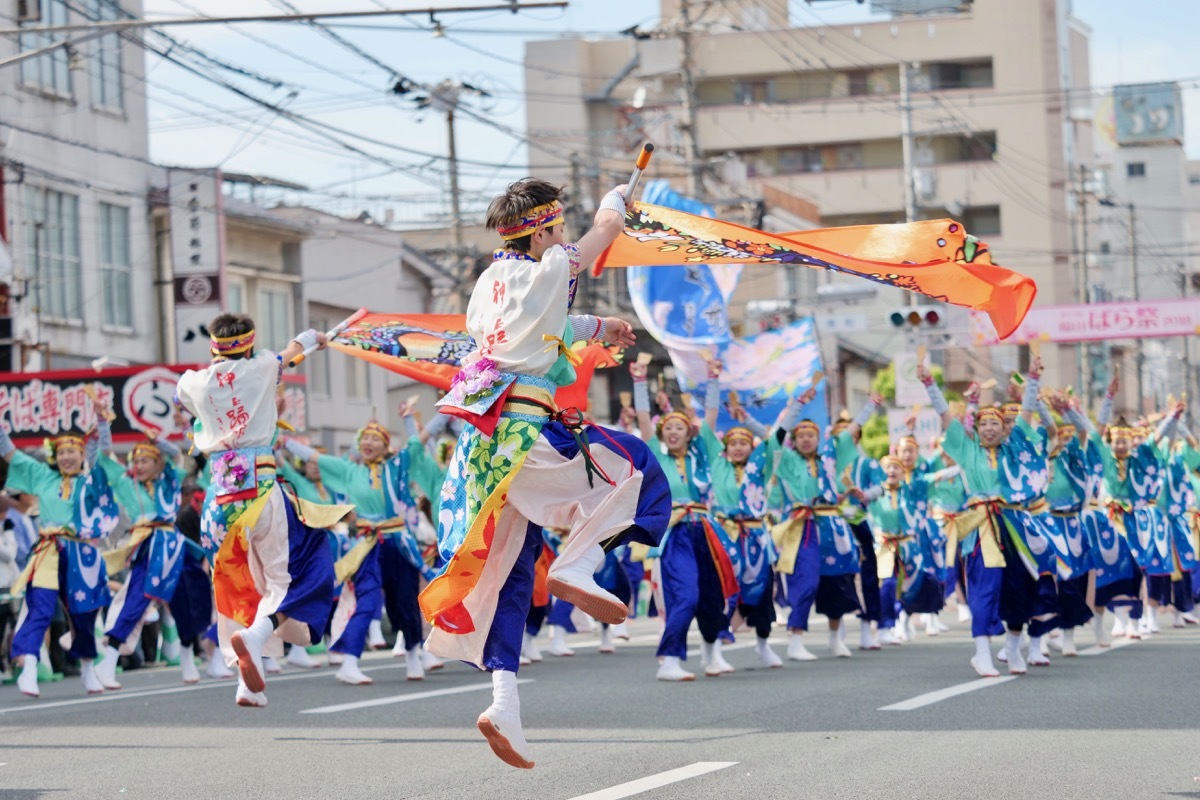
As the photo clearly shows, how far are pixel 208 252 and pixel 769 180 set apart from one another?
3157 centimetres

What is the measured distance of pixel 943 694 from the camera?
10086 millimetres

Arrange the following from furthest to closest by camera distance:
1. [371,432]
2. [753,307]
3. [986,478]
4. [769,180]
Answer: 1. [769,180]
2. [753,307]
3. [371,432]
4. [986,478]

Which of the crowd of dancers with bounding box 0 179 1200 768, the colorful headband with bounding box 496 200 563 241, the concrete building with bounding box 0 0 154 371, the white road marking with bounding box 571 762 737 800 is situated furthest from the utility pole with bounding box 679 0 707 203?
the colorful headband with bounding box 496 200 563 241

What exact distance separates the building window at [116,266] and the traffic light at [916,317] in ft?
37.9

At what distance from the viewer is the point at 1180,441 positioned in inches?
687

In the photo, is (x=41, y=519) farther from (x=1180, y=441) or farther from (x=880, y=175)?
(x=880, y=175)

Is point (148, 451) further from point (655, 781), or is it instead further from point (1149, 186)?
point (1149, 186)

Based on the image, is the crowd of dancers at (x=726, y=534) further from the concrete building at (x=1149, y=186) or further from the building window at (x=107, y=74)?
the concrete building at (x=1149, y=186)

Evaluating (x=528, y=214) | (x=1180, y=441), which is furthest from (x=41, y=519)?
(x=1180, y=441)

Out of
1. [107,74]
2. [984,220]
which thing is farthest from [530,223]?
[984,220]

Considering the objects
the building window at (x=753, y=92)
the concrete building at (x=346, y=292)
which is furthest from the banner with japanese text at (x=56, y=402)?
the building window at (x=753, y=92)

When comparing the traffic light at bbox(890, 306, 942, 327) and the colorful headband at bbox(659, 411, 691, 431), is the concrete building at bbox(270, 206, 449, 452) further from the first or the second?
the colorful headband at bbox(659, 411, 691, 431)

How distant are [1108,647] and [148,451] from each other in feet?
25.0

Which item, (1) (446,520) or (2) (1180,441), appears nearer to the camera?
(1) (446,520)
